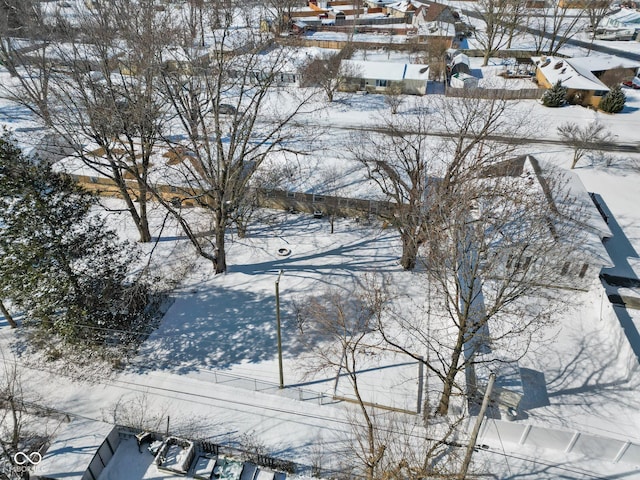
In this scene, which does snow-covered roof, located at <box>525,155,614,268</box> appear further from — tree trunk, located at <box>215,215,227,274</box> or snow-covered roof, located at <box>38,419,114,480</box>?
snow-covered roof, located at <box>38,419,114,480</box>

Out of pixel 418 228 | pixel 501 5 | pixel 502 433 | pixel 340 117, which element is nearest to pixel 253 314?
pixel 418 228

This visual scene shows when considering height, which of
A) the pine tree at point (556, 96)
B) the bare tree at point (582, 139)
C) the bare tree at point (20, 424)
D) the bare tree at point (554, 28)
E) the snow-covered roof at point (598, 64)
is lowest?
the bare tree at point (20, 424)

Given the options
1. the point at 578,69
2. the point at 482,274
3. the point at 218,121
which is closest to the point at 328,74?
the point at 578,69

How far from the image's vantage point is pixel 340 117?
4144 centimetres

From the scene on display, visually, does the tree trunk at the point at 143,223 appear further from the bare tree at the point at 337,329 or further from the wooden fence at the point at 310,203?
the bare tree at the point at 337,329

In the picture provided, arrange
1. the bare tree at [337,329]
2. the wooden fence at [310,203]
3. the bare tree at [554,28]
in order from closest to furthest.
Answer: the bare tree at [337,329] < the wooden fence at [310,203] < the bare tree at [554,28]

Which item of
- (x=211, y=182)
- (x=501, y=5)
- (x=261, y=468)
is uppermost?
(x=501, y=5)

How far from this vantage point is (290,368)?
60.5 feet

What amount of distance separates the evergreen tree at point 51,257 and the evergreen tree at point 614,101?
43.1 metres

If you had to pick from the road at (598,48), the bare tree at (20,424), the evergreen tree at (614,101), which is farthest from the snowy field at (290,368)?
the road at (598,48)

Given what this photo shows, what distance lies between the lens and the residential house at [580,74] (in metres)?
42.8

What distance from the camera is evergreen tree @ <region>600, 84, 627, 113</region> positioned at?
1602 inches

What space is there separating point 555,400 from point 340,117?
3068 centimetres

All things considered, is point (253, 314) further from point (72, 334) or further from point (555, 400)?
point (555, 400)
